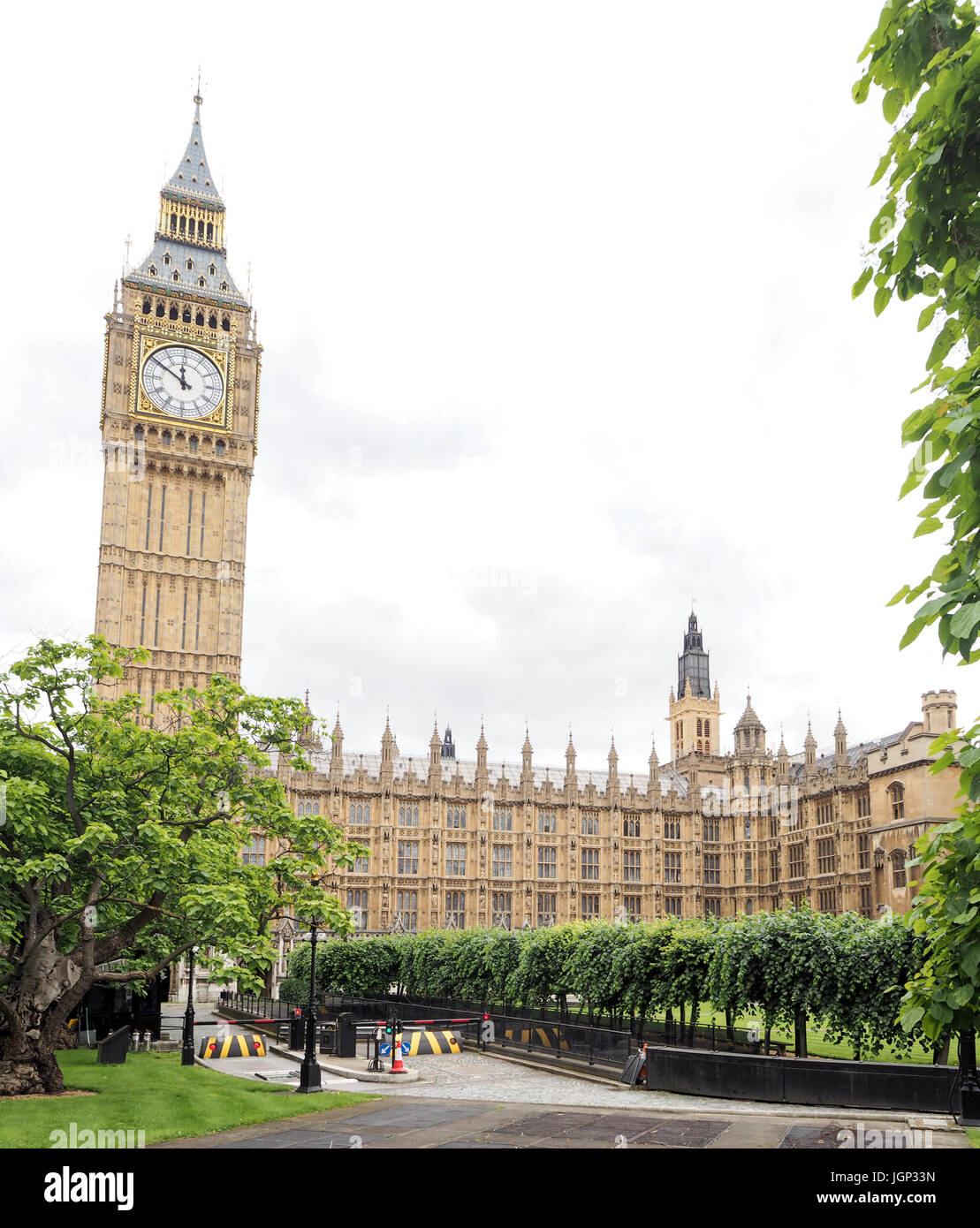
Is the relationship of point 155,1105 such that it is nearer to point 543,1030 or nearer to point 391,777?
point 543,1030

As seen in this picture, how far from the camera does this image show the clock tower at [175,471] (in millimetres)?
69875

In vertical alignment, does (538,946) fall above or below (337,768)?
below

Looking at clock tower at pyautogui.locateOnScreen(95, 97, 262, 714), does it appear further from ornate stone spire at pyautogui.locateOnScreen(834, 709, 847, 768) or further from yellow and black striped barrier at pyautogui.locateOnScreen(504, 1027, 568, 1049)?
yellow and black striped barrier at pyautogui.locateOnScreen(504, 1027, 568, 1049)

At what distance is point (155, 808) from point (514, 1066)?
14.8m

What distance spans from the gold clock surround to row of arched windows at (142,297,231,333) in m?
0.88

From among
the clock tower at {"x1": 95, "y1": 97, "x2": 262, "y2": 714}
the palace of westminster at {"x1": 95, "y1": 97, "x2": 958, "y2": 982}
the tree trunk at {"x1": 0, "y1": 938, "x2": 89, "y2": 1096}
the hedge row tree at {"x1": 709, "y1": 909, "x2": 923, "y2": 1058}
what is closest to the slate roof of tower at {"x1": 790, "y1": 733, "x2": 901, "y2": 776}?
the palace of westminster at {"x1": 95, "y1": 97, "x2": 958, "y2": 982}

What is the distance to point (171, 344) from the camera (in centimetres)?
7294

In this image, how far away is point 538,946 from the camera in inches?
1384

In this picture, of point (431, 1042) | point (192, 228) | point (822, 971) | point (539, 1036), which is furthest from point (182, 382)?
Answer: point (822, 971)

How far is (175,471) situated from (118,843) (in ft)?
181

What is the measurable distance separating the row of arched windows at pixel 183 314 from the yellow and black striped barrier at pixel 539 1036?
5663 cm

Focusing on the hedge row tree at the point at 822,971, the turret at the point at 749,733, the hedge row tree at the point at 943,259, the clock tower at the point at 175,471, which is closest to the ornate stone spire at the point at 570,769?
the turret at the point at 749,733
